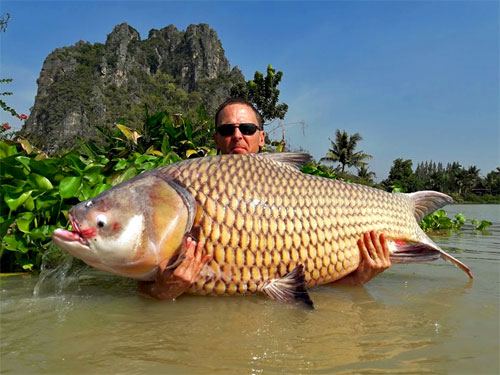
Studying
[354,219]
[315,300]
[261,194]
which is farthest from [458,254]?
[261,194]

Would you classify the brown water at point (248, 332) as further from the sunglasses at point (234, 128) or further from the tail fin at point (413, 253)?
the sunglasses at point (234, 128)

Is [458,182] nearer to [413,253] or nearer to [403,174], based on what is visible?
[403,174]

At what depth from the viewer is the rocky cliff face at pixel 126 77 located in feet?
293

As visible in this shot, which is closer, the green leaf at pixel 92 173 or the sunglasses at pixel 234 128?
the green leaf at pixel 92 173

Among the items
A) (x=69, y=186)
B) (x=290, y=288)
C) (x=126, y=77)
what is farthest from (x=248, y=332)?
(x=126, y=77)

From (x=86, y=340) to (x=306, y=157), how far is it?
190 cm

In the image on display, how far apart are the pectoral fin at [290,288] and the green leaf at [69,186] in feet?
6.45

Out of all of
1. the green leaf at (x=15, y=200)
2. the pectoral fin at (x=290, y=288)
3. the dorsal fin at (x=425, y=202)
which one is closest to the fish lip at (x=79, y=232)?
the pectoral fin at (x=290, y=288)

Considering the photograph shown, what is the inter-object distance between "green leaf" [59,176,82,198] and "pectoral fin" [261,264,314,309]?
1.97m

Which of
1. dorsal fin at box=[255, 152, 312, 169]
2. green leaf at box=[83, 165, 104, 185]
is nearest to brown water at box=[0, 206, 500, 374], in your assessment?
dorsal fin at box=[255, 152, 312, 169]

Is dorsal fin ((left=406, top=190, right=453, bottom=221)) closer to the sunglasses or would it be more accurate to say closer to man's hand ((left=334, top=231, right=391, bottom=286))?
man's hand ((left=334, top=231, right=391, bottom=286))

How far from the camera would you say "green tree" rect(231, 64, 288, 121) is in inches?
1244

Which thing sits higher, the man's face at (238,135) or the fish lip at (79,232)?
the man's face at (238,135)

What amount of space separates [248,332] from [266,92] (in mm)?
31554
